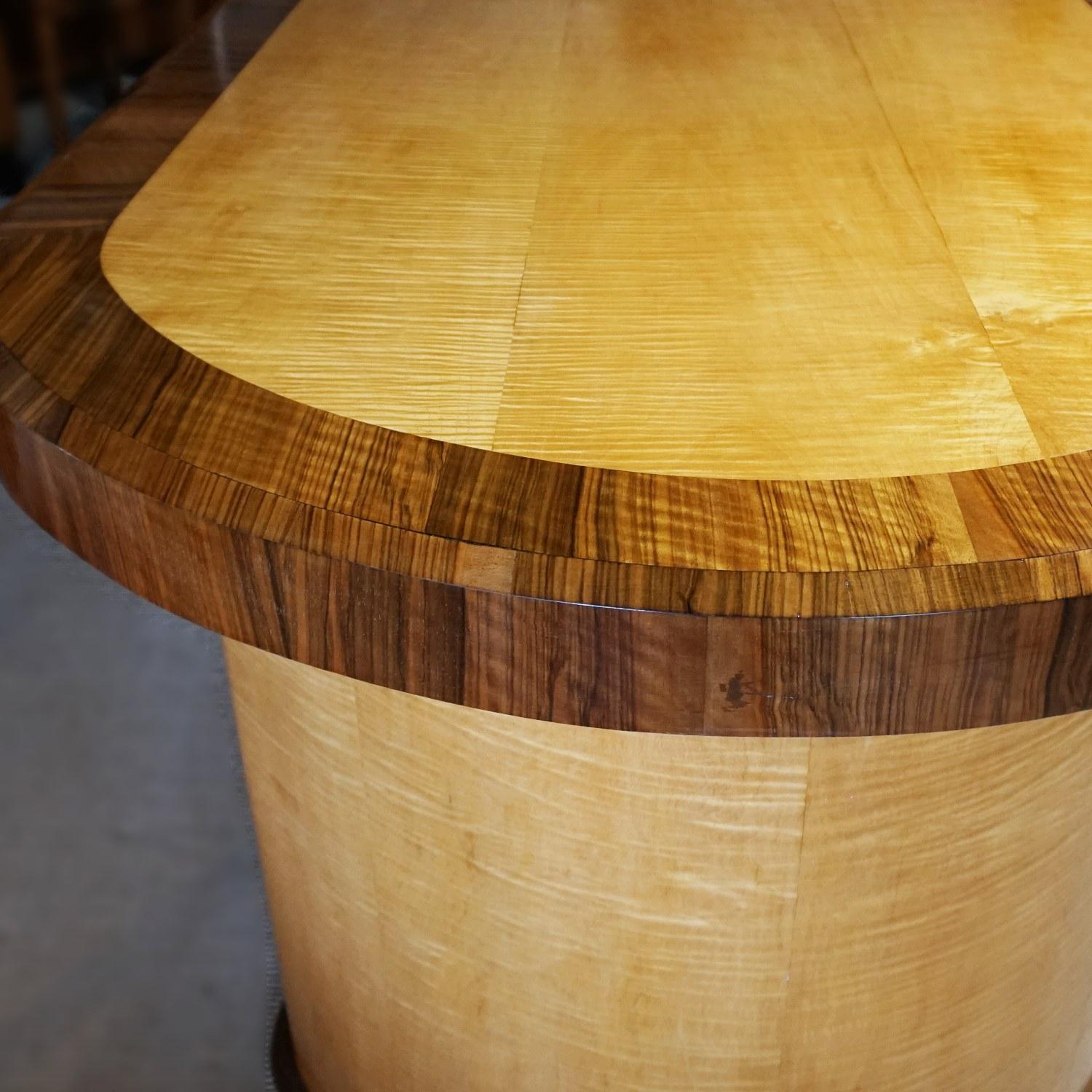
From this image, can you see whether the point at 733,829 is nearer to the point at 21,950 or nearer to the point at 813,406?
the point at 813,406

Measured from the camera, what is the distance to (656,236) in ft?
2.66

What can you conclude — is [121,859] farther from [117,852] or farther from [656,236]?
[656,236]

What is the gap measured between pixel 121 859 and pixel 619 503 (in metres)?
1.06

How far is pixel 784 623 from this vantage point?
54 centimetres

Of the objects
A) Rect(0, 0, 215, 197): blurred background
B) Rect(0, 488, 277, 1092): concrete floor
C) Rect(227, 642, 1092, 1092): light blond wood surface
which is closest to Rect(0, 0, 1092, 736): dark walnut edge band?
Rect(227, 642, 1092, 1092): light blond wood surface

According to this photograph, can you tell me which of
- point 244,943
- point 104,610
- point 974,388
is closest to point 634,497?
point 974,388

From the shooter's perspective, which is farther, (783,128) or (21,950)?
(21,950)

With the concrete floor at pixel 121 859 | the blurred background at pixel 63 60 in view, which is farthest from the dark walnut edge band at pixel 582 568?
the blurred background at pixel 63 60

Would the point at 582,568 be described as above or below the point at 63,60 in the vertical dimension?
above

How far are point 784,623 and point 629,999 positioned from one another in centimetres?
40

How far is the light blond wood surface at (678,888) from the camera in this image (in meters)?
0.76

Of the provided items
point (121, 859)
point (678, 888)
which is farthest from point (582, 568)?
point (121, 859)

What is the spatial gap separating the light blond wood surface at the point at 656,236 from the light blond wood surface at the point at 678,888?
0.20 m

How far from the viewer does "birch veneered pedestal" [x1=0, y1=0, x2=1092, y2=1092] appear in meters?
0.57
